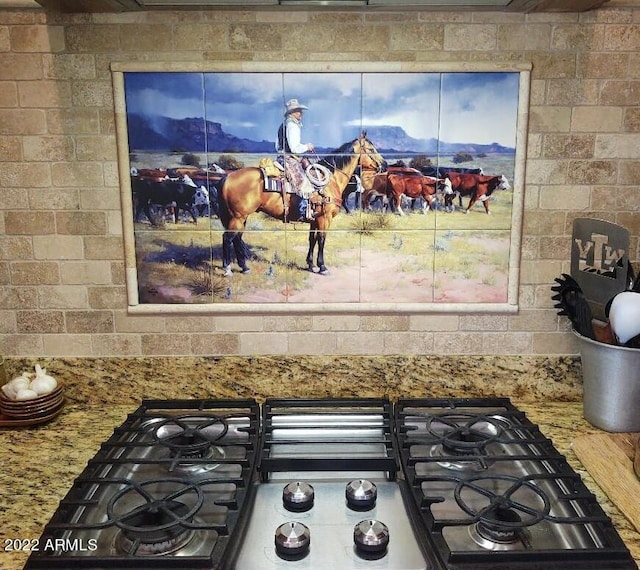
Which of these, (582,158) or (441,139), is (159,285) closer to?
(441,139)

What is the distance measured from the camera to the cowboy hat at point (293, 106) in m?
1.35

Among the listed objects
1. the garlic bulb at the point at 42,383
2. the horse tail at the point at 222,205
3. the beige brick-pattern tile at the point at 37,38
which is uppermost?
the beige brick-pattern tile at the point at 37,38

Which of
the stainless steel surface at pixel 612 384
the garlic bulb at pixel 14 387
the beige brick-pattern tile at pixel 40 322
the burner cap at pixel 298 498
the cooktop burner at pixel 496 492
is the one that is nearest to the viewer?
the cooktop burner at pixel 496 492

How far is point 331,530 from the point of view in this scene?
98 cm

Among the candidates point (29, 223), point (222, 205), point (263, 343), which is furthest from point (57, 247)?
point (263, 343)

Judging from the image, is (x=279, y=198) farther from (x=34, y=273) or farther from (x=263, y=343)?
(x=34, y=273)

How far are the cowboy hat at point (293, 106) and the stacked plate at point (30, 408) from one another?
878 mm

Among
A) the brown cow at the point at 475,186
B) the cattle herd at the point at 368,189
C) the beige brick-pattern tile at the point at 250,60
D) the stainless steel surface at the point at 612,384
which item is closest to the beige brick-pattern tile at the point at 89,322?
the beige brick-pattern tile at the point at 250,60

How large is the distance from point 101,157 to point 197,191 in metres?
0.24

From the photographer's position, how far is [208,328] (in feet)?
4.79

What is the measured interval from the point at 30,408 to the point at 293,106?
93cm

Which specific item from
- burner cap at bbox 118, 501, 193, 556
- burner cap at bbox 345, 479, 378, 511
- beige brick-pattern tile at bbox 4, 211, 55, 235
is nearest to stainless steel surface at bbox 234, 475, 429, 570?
burner cap at bbox 345, 479, 378, 511

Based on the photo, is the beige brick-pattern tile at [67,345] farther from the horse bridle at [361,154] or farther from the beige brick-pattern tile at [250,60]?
the horse bridle at [361,154]

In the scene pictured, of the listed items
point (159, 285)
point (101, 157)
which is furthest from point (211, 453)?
point (101, 157)
